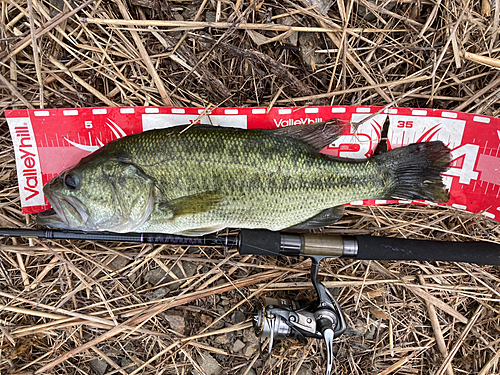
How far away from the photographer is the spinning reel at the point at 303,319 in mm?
2484

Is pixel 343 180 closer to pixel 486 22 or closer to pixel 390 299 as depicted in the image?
pixel 390 299

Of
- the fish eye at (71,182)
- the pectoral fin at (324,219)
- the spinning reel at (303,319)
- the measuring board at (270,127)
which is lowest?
the spinning reel at (303,319)

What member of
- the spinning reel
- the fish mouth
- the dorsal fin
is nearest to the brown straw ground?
the spinning reel

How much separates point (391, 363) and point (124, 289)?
8.66 ft

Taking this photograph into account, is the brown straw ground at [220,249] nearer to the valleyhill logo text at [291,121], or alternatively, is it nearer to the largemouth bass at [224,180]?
the valleyhill logo text at [291,121]

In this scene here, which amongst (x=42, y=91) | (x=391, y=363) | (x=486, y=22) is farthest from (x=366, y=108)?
(x=42, y=91)

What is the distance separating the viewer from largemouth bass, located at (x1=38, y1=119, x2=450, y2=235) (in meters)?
2.18

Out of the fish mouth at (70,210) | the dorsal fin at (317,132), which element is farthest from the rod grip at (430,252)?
the fish mouth at (70,210)

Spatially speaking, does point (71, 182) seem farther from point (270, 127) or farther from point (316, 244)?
point (316, 244)

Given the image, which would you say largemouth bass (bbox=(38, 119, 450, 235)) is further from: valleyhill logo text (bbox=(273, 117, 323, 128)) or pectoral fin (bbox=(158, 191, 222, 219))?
valleyhill logo text (bbox=(273, 117, 323, 128))

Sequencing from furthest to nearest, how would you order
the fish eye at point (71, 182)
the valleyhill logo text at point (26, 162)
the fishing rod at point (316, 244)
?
the valleyhill logo text at point (26, 162) < the fishing rod at point (316, 244) < the fish eye at point (71, 182)

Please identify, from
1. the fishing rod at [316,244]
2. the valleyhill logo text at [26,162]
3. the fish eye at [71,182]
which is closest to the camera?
the fish eye at [71,182]

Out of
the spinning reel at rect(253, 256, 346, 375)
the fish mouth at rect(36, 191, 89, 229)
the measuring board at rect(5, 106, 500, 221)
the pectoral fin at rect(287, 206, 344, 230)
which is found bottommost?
the spinning reel at rect(253, 256, 346, 375)

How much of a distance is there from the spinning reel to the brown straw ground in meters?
0.28
